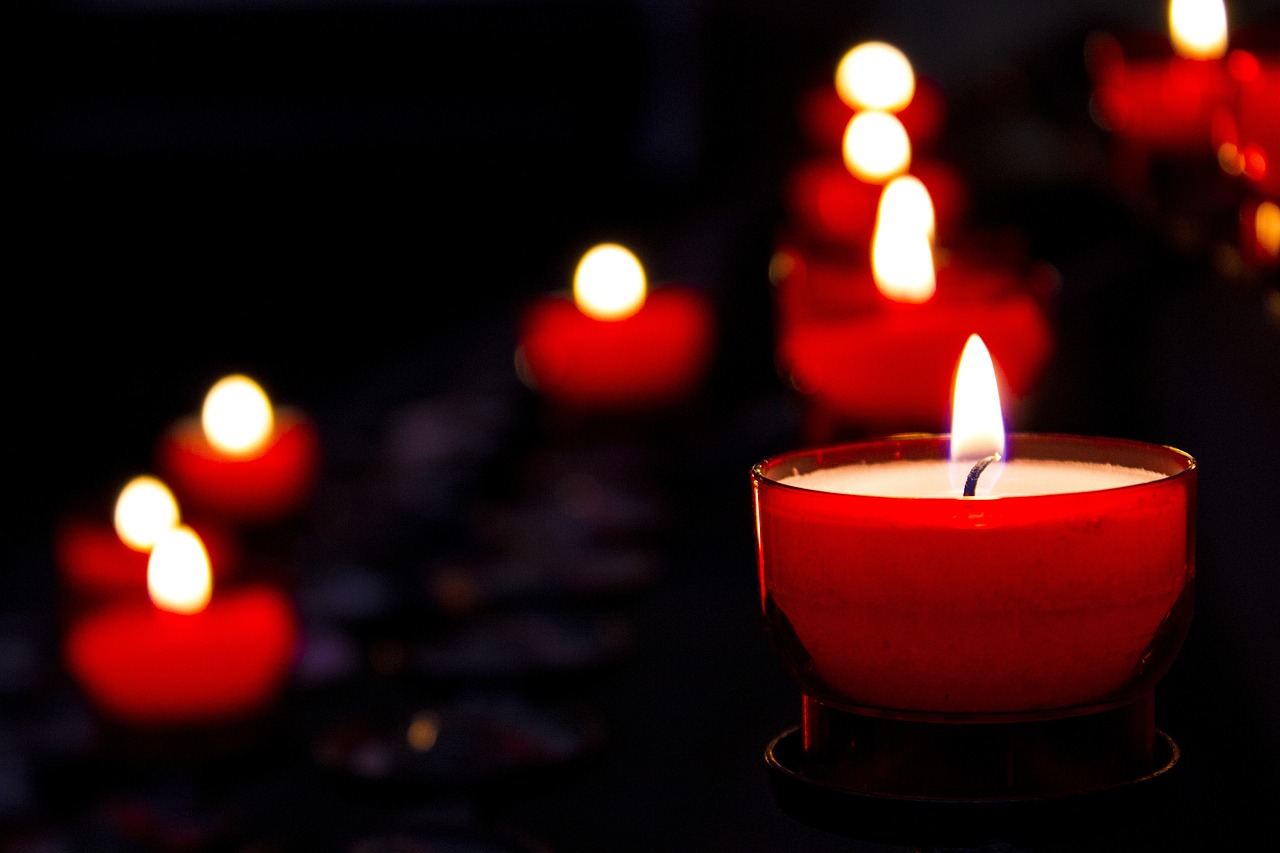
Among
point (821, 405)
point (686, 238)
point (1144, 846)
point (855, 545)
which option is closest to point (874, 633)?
point (855, 545)

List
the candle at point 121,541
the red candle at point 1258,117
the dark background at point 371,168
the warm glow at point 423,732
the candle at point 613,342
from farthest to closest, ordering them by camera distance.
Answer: the dark background at point 371,168
the candle at point 613,342
the candle at point 121,541
the warm glow at point 423,732
the red candle at point 1258,117

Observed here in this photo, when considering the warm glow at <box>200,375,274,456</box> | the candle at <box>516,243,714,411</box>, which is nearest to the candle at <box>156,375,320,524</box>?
the warm glow at <box>200,375,274,456</box>

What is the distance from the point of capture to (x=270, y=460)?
4.37 feet

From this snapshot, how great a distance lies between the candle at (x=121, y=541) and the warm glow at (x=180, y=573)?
5.6 inches

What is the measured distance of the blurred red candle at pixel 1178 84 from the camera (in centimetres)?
89

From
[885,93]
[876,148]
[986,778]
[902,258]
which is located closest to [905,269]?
[902,258]

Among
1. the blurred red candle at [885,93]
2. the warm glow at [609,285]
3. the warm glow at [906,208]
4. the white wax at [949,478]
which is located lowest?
the white wax at [949,478]

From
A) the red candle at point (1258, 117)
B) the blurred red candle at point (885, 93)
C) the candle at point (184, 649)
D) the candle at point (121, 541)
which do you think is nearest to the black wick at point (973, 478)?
the red candle at point (1258, 117)

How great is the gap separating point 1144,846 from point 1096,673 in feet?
0.78

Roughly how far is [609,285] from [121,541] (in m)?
0.43

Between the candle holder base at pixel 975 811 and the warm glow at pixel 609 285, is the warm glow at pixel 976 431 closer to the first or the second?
the candle holder base at pixel 975 811

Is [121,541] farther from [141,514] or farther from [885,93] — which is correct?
[885,93]

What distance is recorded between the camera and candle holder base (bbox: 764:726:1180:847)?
18.3 inches

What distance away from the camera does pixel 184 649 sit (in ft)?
3.24
